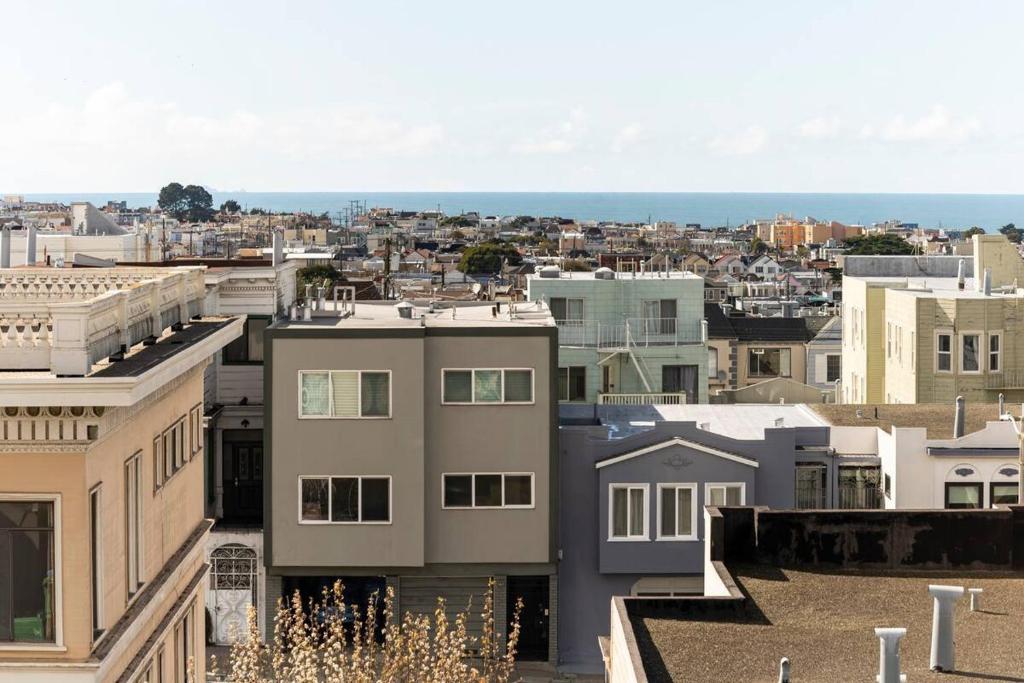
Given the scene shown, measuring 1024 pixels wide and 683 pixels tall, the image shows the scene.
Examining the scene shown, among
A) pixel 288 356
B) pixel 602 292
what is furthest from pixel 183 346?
pixel 602 292

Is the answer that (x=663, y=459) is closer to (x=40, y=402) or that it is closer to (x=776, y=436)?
(x=776, y=436)

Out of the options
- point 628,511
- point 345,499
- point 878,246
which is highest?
point 878,246

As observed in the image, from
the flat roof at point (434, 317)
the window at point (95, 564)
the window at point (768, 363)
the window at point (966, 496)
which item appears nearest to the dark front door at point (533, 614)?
the flat roof at point (434, 317)

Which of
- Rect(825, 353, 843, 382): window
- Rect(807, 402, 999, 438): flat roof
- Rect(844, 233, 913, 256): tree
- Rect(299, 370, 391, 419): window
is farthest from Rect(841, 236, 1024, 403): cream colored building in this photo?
Rect(844, 233, 913, 256): tree

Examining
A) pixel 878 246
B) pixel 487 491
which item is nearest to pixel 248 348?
pixel 487 491

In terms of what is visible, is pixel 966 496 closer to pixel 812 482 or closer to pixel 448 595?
pixel 812 482

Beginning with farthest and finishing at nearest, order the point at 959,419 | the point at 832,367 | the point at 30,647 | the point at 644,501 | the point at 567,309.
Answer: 1. the point at 832,367
2. the point at 567,309
3. the point at 959,419
4. the point at 644,501
5. the point at 30,647

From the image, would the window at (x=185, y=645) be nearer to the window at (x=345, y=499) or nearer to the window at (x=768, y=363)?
the window at (x=345, y=499)

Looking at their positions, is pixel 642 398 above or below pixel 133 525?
below

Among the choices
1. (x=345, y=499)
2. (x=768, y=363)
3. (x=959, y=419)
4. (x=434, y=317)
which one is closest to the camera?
(x=345, y=499)
